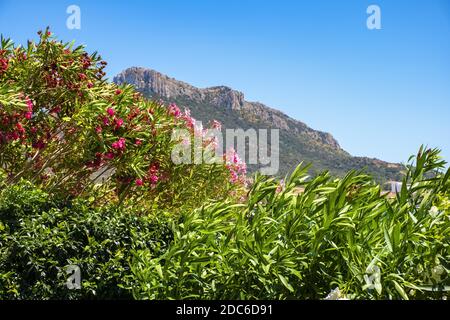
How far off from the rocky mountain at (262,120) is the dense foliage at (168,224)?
54573 millimetres

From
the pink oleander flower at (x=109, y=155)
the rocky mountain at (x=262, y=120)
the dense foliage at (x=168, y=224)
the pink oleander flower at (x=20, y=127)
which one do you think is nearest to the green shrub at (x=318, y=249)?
the dense foliage at (x=168, y=224)

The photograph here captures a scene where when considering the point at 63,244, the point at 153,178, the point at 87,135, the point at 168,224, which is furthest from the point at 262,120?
the point at 63,244

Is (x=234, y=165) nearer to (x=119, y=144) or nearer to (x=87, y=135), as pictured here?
(x=119, y=144)

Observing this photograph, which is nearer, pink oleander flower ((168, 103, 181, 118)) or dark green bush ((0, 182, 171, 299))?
dark green bush ((0, 182, 171, 299))

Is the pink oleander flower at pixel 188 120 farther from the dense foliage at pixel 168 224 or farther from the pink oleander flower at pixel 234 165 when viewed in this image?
the pink oleander flower at pixel 234 165

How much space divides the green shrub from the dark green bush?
3.79ft

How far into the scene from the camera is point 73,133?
9688 mm

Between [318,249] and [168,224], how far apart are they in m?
2.45

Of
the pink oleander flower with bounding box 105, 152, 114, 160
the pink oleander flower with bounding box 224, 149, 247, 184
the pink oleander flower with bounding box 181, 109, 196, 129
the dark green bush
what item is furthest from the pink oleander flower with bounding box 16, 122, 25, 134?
the pink oleander flower with bounding box 224, 149, 247, 184

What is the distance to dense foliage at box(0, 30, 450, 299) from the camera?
12.8ft

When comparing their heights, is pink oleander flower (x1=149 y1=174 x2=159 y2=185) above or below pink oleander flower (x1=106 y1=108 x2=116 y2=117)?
below

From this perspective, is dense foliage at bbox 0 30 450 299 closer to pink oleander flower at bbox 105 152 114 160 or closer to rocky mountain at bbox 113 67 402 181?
pink oleander flower at bbox 105 152 114 160

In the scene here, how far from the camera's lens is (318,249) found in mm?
3936

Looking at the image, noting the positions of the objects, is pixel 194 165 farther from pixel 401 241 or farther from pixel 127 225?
pixel 401 241
